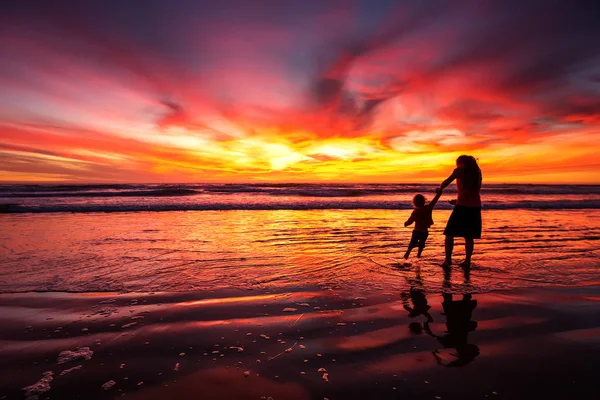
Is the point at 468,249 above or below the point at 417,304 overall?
above

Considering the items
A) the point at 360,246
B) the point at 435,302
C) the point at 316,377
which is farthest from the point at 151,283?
the point at 360,246

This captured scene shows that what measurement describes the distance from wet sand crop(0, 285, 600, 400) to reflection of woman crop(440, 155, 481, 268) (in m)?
1.83

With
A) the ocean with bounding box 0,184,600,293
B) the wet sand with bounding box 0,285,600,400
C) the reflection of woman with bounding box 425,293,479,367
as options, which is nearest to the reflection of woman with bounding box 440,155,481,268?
the ocean with bounding box 0,184,600,293

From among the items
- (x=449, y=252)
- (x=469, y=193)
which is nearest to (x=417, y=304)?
(x=449, y=252)

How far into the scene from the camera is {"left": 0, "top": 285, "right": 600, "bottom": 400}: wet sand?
268 cm

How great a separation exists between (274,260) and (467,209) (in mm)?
4288

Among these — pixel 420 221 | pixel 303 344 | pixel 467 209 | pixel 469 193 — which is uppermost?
pixel 469 193

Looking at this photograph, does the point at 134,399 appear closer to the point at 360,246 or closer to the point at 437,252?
the point at 360,246

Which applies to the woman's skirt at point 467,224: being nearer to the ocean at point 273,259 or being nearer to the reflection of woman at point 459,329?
the ocean at point 273,259

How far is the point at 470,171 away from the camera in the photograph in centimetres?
658

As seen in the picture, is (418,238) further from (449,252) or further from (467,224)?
(467,224)

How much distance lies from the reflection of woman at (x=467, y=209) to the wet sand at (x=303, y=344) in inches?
72.1

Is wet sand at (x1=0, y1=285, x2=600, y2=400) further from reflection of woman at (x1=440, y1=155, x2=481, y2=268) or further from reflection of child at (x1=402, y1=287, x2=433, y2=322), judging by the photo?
→ reflection of woman at (x1=440, y1=155, x2=481, y2=268)

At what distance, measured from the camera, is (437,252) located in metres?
8.12
